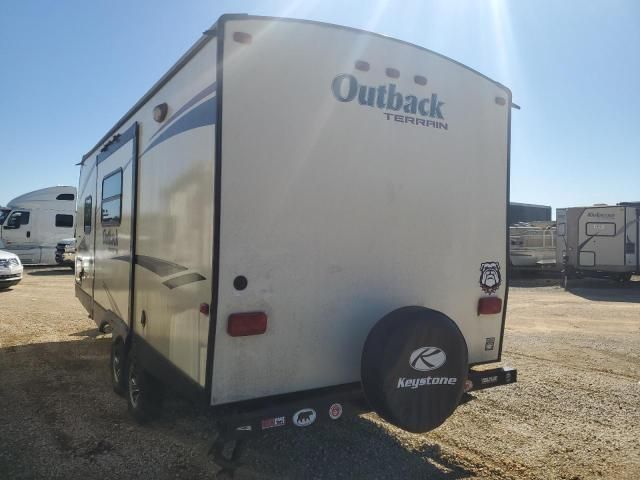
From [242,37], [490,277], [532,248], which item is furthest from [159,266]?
[532,248]

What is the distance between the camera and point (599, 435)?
13.9 feet

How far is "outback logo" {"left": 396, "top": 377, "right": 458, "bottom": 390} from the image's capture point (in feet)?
10.4

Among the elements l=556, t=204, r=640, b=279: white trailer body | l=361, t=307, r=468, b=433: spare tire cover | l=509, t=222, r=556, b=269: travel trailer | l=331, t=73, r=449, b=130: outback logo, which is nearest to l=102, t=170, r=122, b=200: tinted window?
l=331, t=73, r=449, b=130: outback logo

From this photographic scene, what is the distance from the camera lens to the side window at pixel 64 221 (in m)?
20.2

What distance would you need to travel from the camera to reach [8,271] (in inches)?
514

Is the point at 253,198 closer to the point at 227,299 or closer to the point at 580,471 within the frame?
the point at 227,299

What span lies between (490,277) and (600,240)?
14.6 m

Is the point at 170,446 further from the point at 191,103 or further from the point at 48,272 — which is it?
the point at 48,272

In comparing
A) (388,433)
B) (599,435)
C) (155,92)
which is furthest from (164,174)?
(599,435)

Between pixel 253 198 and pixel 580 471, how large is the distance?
119 inches

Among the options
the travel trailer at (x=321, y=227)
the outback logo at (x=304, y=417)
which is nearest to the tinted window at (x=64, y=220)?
the travel trailer at (x=321, y=227)

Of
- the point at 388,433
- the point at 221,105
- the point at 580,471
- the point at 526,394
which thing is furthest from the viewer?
the point at 526,394

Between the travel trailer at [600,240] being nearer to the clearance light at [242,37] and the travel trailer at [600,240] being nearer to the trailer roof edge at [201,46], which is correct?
the trailer roof edge at [201,46]

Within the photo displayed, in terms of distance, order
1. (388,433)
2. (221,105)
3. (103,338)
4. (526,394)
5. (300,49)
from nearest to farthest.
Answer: (221,105), (300,49), (388,433), (526,394), (103,338)
